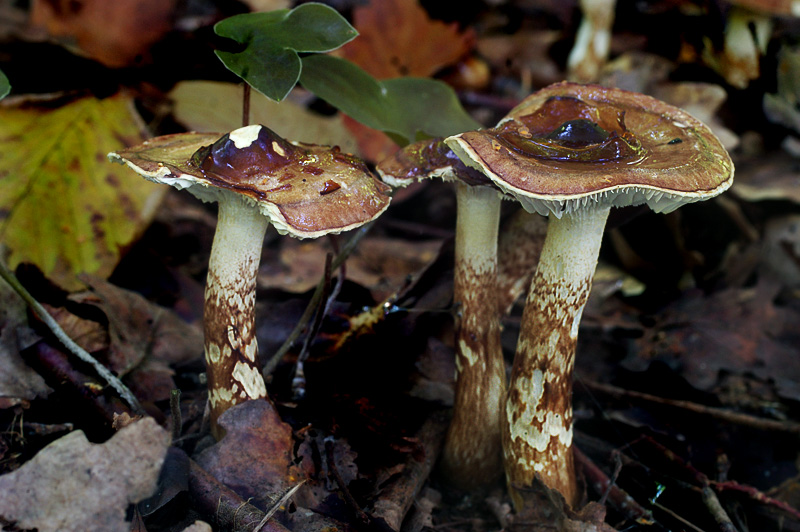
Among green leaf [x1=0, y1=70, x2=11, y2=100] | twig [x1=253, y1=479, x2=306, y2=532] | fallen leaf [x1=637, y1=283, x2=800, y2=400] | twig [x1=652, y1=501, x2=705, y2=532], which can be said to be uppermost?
green leaf [x1=0, y1=70, x2=11, y2=100]

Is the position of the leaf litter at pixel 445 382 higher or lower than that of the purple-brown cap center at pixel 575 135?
lower

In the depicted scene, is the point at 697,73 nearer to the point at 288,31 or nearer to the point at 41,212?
the point at 288,31

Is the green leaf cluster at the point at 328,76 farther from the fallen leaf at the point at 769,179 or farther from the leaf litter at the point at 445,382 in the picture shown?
the fallen leaf at the point at 769,179

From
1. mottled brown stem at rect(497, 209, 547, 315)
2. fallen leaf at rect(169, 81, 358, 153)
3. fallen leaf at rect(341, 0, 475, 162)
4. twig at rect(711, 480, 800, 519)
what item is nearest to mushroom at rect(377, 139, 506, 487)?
mottled brown stem at rect(497, 209, 547, 315)

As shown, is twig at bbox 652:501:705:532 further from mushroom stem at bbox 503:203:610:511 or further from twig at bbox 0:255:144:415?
twig at bbox 0:255:144:415

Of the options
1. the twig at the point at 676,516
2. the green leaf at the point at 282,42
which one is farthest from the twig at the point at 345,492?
the green leaf at the point at 282,42

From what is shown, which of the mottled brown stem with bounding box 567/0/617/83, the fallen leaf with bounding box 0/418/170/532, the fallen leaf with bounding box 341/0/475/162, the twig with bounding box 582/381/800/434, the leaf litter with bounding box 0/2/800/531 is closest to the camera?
the fallen leaf with bounding box 0/418/170/532
